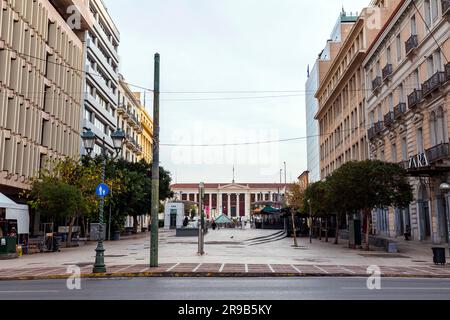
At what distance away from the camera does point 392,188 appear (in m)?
28.7

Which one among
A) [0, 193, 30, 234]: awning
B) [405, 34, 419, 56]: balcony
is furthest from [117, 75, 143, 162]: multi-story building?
[405, 34, 419, 56]: balcony

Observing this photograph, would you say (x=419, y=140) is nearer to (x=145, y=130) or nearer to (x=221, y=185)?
(x=145, y=130)

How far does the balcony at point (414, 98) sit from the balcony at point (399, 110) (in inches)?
76.4

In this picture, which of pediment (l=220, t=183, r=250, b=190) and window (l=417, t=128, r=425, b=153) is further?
pediment (l=220, t=183, r=250, b=190)

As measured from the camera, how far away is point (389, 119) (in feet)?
135

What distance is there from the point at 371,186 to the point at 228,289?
1836 cm

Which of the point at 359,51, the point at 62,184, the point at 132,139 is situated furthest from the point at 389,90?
the point at 132,139

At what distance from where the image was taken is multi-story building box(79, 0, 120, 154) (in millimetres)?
56250

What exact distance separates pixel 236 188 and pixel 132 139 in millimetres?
86215

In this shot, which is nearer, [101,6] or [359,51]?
[359,51]

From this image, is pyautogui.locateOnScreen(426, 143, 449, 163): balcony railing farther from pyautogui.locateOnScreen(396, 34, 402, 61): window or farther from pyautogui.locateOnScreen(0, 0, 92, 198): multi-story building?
pyautogui.locateOnScreen(0, 0, 92, 198): multi-story building

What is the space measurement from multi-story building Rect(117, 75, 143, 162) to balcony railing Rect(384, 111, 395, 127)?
42.2 m

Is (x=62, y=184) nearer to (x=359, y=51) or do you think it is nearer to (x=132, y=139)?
(x=359, y=51)

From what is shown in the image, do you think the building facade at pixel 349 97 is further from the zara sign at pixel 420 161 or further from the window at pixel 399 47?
the zara sign at pixel 420 161
